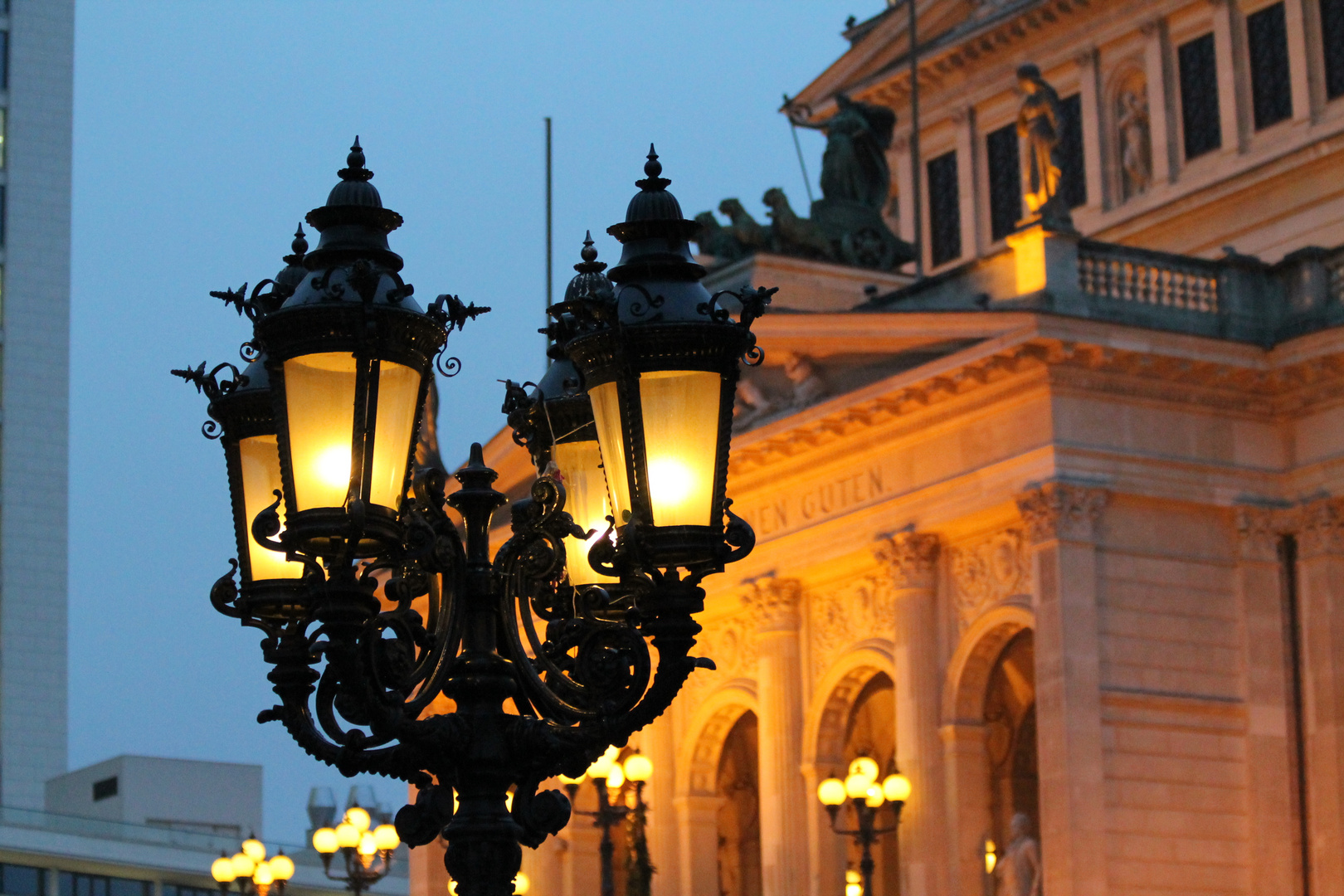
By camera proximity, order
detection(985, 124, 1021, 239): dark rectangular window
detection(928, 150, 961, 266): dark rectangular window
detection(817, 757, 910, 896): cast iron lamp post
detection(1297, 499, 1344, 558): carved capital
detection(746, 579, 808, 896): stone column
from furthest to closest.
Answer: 1. detection(928, 150, 961, 266): dark rectangular window
2. detection(985, 124, 1021, 239): dark rectangular window
3. detection(746, 579, 808, 896): stone column
4. detection(1297, 499, 1344, 558): carved capital
5. detection(817, 757, 910, 896): cast iron lamp post

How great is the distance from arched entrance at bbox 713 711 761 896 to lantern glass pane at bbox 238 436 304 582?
2885 centimetres

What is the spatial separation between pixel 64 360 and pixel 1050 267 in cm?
4236

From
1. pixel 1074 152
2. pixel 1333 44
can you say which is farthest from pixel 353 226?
pixel 1074 152

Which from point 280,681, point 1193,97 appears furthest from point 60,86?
point 280,681

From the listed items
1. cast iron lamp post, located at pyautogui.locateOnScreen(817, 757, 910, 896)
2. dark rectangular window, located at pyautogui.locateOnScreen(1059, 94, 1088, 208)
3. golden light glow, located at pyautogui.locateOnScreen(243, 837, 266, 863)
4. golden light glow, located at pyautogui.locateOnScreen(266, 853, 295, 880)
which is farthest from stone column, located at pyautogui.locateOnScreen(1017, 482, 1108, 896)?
dark rectangular window, located at pyautogui.locateOnScreen(1059, 94, 1088, 208)

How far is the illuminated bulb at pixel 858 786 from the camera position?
27.2 m

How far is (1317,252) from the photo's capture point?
104 feet

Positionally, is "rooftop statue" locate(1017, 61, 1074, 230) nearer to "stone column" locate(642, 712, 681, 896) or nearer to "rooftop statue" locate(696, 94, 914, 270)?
"rooftop statue" locate(696, 94, 914, 270)

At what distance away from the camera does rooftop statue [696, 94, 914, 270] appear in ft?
122

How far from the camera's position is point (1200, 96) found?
40969 millimetres

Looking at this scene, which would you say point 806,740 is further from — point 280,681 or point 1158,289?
point 280,681

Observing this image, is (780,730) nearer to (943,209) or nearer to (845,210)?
(845,210)

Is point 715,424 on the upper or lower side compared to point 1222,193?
lower

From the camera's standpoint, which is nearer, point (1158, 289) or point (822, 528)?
point (1158, 289)
